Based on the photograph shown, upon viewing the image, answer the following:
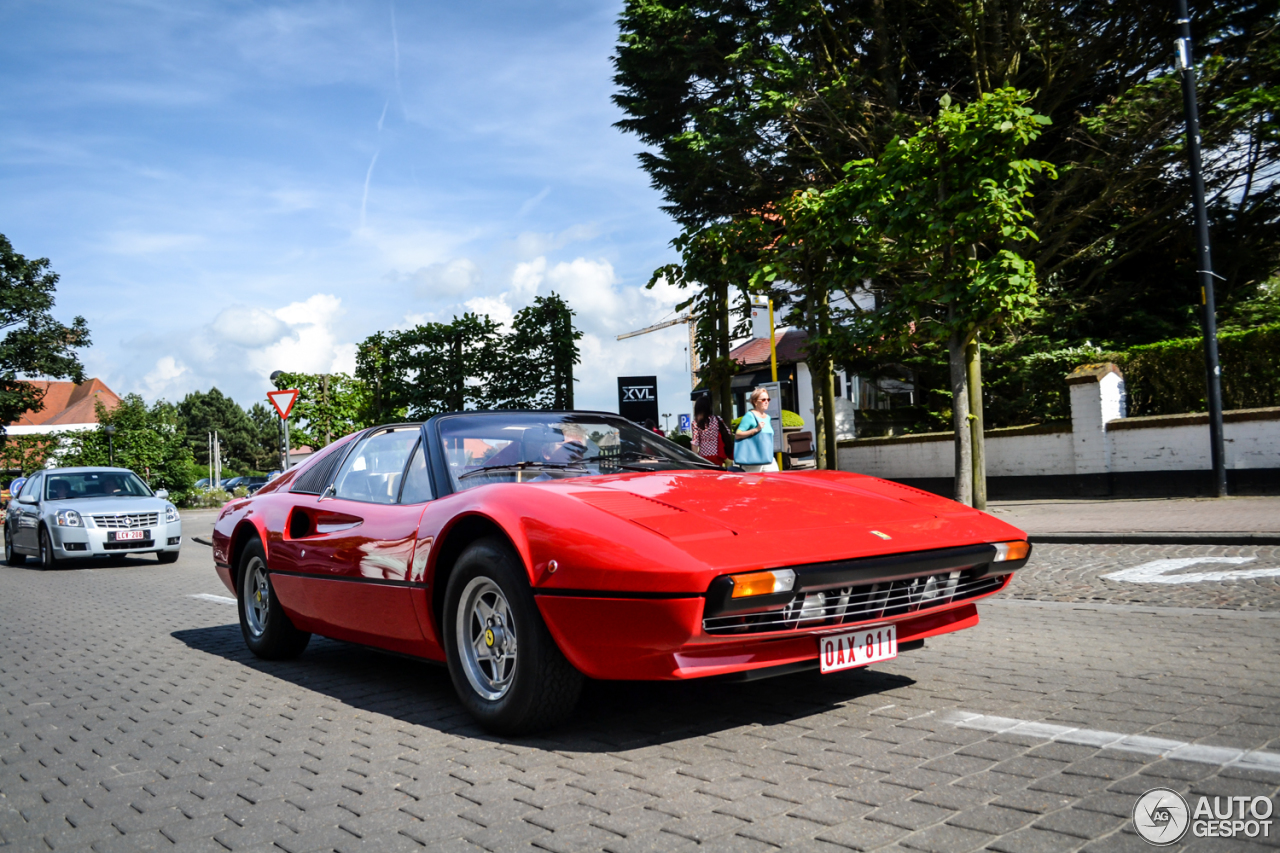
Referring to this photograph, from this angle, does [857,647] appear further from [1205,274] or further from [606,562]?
[1205,274]

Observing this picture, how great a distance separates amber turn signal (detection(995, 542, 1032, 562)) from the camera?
A: 3.83m

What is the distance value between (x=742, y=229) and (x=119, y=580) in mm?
10288

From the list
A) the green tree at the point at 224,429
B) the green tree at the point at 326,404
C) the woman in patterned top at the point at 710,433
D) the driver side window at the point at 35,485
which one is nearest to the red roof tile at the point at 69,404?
the green tree at the point at 224,429

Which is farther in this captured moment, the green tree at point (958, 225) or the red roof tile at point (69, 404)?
the red roof tile at point (69, 404)

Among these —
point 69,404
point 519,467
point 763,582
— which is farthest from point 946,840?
point 69,404

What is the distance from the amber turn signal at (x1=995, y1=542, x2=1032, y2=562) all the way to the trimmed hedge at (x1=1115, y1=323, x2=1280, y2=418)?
42.0 feet

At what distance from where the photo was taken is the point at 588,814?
2830 mm

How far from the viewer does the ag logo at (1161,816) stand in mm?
2416

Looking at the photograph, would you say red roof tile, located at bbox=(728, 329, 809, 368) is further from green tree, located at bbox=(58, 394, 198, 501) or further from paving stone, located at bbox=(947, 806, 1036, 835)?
paving stone, located at bbox=(947, 806, 1036, 835)

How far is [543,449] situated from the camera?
4.57m

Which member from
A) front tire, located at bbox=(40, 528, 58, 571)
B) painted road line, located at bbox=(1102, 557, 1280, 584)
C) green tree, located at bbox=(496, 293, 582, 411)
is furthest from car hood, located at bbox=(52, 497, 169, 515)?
painted road line, located at bbox=(1102, 557, 1280, 584)

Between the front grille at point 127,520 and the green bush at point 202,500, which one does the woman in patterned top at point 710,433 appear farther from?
the green bush at point 202,500

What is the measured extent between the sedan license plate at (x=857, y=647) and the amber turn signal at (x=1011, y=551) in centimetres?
60

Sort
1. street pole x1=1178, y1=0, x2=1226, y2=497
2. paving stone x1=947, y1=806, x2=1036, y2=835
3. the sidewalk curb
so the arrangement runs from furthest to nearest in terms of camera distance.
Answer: street pole x1=1178, y1=0, x2=1226, y2=497, the sidewalk curb, paving stone x1=947, y1=806, x2=1036, y2=835
